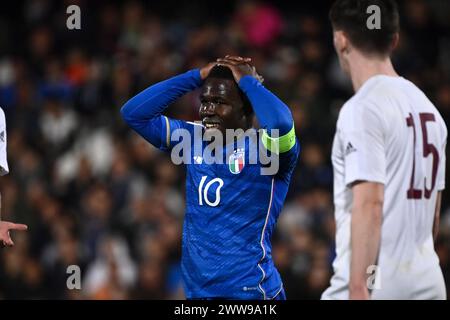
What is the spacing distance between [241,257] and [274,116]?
2.43 feet

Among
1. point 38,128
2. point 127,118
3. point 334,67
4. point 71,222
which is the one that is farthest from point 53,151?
point 127,118

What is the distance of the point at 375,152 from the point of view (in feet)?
11.9

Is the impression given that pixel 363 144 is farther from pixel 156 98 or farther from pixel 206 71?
pixel 156 98

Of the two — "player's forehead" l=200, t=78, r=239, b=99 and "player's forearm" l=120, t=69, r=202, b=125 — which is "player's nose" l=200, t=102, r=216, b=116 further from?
"player's forearm" l=120, t=69, r=202, b=125

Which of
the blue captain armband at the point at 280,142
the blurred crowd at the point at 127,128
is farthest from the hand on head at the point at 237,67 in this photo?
the blurred crowd at the point at 127,128

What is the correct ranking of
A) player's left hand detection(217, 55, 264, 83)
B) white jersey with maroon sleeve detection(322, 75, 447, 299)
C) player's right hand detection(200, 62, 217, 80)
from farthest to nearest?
player's right hand detection(200, 62, 217, 80) → player's left hand detection(217, 55, 264, 83) → white jersey with maroon sleeve detection(322, 75, 447, 299)

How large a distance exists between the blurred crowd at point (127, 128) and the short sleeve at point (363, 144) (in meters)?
4.33

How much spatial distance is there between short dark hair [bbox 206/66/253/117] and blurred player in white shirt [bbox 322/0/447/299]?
982mm

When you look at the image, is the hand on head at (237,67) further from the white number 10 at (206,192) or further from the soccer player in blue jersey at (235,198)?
the white number 10 at (206,192)

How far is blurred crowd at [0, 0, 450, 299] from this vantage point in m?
8.91

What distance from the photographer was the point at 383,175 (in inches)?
142

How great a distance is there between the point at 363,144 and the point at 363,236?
375mm

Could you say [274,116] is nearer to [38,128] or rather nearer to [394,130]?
[394,130]

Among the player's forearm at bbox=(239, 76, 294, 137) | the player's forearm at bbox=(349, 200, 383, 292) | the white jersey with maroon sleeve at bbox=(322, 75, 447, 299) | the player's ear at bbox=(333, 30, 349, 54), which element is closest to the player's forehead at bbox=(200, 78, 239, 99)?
the player's forearm at bbox=(239, 76, 294, 137)
